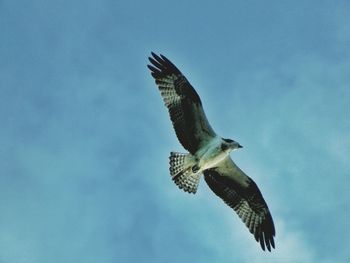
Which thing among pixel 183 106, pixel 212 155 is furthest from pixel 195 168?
pixel 183 106

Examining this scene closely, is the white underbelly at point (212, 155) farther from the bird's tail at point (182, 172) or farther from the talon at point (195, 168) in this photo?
the bird's tail at point (182, 172)

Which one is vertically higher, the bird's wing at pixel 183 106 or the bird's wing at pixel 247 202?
the bird's wing at pixel 183 106

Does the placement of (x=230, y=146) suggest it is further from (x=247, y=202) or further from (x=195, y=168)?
(x=247, y=202)

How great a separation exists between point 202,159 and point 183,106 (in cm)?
119

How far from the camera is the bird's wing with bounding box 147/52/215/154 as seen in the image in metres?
13.9

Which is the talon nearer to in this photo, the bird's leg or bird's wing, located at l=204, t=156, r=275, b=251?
the bird's leg

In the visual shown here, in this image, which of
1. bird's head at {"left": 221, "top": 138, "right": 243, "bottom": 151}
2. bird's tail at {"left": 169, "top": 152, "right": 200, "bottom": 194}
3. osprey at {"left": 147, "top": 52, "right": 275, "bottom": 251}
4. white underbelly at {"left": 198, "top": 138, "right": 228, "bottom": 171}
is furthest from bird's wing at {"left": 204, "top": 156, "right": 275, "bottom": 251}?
bird's head at {"left": 221, "top": 138, "right": 243, "bottom": 151}

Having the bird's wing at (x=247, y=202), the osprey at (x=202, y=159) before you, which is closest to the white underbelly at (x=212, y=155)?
the osprey at (x=202, y=159)

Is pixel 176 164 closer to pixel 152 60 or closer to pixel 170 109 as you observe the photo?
pixel 170 109

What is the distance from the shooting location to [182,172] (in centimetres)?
1405

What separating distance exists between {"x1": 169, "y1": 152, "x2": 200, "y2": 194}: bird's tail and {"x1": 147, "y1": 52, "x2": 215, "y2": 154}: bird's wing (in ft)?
0.80

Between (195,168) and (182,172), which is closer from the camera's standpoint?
(195,168)

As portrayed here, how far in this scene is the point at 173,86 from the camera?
14.1 meters

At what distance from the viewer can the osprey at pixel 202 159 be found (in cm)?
1388
